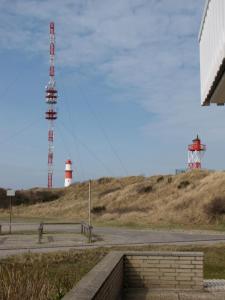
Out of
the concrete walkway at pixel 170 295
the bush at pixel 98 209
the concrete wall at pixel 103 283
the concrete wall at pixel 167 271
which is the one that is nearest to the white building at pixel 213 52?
the concrete wall at pixel 103 283

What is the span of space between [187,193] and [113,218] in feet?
21.9

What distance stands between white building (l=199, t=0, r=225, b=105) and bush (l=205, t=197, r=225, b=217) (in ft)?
108

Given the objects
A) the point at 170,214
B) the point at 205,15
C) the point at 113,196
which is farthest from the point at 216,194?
the point at 205,15

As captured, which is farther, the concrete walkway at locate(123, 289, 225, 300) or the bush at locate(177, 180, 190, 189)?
the bush at locate(177, 180, 190, 189)

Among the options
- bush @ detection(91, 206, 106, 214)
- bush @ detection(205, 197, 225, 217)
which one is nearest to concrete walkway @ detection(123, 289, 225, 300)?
bush @ detection(205, 197, 225, 217)

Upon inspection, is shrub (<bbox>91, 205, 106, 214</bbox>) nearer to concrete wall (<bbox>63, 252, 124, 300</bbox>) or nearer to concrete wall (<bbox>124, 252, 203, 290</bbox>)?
concrete wall (<bbox>124, 252, 203, 290</bbox>)

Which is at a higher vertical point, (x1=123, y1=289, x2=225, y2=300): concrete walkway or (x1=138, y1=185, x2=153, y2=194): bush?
(x1=138, y1=185, x2=153, y2=194): bush

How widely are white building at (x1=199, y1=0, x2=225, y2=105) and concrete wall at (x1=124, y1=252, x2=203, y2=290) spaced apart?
3543mm

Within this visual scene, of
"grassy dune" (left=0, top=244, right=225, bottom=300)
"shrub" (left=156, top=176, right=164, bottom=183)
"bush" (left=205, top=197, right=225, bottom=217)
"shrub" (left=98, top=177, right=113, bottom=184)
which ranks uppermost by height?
"shrub" (left=98, top=177, right=113, bottom=184)

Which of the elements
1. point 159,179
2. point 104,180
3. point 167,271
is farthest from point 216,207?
point 104,180

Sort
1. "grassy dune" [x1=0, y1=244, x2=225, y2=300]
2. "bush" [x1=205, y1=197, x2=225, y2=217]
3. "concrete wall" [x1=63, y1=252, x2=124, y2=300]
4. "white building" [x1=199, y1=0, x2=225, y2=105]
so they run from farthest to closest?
"bush" [x1=205, y1=197, x2=225, y2=217] → "grassy dune" [x1=0, y1=244, x2=225, y2=300] → "concrete wall" [x1=63, y1=252, x2=124, y2=300] → "white building" [x1=199, y1=0, x2=225, y2=105]

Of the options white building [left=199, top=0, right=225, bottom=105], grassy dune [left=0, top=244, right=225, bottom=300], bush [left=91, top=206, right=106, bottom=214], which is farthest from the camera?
bush [left=91, top=206, right=106, bottom=214]

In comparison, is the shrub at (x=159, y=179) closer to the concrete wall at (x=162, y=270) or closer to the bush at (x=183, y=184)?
the bush at (x=183, y=184)

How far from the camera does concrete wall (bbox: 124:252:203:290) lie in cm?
951
